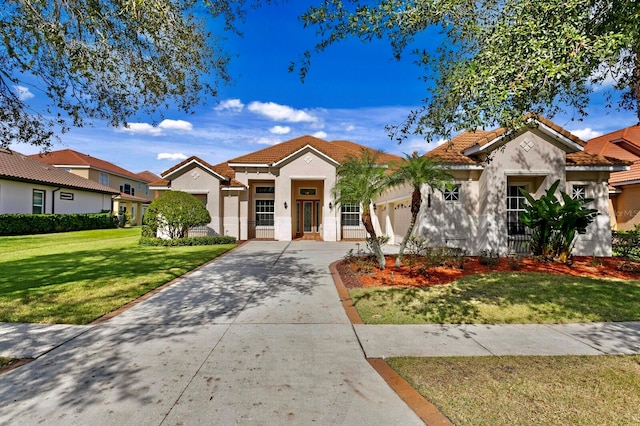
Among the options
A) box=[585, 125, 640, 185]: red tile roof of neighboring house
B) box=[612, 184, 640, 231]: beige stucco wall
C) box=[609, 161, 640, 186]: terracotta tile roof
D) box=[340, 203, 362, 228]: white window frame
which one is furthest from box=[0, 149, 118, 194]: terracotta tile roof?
box=[585, 125, 640, 185]: red tile roof of neighboring house

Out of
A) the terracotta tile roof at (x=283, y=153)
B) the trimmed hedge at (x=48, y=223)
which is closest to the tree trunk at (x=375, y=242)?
the terracotta tile roof at (x=283, y=153)

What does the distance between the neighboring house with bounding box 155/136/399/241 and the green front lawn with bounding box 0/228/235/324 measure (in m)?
5.32

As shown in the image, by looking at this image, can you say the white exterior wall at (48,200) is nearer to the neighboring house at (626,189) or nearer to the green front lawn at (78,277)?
the green front lawn at (78,277)

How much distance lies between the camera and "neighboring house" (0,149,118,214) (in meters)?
21.5

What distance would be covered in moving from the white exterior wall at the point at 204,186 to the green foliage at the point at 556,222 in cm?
1600

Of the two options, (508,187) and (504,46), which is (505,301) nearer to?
(504,46)

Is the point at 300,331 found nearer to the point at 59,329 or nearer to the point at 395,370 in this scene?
the point at 395,370

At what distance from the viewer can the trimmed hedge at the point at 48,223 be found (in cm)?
2041

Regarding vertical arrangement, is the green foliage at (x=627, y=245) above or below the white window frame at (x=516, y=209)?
below

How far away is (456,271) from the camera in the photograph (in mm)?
9914

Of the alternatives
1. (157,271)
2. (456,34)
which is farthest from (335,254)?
(456,34)

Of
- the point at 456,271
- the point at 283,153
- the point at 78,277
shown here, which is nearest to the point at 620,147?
the point at 456,271

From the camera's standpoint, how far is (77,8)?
5.65 meters

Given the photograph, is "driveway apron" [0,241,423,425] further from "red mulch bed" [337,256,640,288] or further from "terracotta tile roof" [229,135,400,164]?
"terracotta tile roof" [229,135,400,164]
